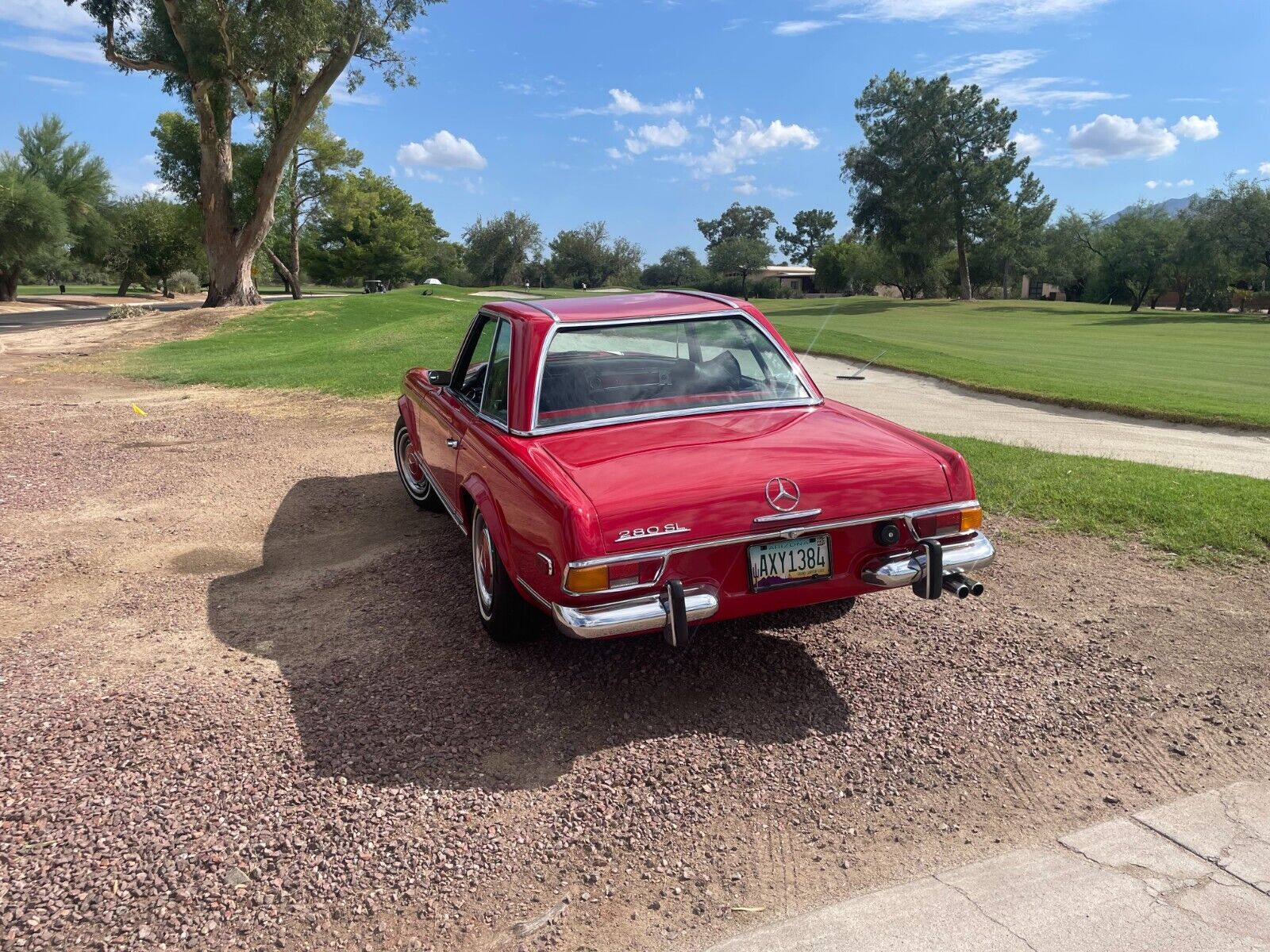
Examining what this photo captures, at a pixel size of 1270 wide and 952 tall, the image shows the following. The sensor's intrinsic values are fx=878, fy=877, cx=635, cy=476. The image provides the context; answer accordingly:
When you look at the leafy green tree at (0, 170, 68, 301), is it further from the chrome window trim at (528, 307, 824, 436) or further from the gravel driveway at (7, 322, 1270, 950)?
the chrome window trim at (528, 307, 824, 436)

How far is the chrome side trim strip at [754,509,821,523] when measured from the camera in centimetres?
342

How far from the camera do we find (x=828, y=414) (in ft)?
14.4

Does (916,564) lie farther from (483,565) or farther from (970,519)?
(483,565)

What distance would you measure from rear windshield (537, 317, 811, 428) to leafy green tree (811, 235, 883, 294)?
63.0 metres

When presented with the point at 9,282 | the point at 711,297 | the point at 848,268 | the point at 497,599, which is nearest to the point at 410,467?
the point at 711,297

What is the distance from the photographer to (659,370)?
450 cm

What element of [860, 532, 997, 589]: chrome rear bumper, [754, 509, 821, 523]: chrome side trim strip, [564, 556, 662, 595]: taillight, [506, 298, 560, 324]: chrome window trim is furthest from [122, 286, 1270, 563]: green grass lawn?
[564, 556, 662, 595]: taillight

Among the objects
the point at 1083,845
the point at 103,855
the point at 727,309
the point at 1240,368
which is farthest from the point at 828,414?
the point at 1240,368

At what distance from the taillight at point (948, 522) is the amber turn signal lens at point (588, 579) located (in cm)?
139

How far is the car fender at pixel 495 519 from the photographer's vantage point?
12.4 feet

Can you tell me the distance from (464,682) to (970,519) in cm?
232

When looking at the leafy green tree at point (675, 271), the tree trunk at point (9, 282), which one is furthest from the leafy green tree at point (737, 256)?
the tree trunk at point (9, 282)

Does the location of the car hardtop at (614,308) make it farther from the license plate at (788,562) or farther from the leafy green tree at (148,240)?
the leafy green tree at (148,240)

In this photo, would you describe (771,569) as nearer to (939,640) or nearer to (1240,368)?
(939,640)
